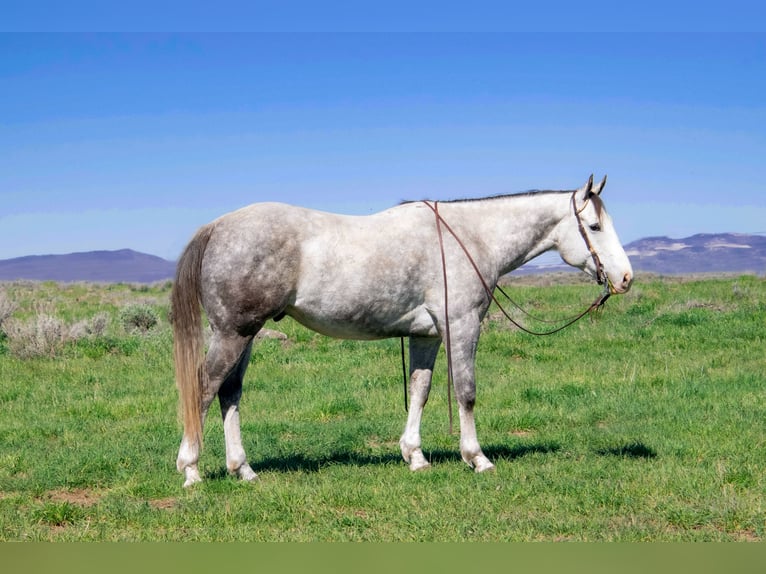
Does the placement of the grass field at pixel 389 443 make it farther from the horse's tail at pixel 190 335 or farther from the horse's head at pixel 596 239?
the horse's head at pixel 596 239

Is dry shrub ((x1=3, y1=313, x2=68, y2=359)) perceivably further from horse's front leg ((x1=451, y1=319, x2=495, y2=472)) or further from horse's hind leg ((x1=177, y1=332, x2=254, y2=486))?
horse's front leg ((x1=451, y1=319, x2=495, y2=472))

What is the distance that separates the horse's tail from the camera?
707 centimetres

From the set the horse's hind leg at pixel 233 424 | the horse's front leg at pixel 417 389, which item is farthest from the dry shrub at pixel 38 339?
the horse's front leg at pixel 417 389

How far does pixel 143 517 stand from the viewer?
6.34 metres

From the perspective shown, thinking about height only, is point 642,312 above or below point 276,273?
below

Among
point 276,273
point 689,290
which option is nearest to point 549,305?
point 689,290

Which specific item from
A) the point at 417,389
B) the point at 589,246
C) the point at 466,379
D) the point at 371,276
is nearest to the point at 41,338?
the point at 417,389

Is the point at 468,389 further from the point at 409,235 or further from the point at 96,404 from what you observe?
the point at 96,404

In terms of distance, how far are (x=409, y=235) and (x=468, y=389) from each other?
163 centimetres

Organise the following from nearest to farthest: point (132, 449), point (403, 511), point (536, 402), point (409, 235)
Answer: point (403, 511)
point (409, 235)
point (132, 449)
point (536, 402)

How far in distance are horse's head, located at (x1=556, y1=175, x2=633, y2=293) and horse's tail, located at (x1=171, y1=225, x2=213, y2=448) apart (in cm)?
370

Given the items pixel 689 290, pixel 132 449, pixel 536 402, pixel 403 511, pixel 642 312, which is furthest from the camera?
pixel 689 290

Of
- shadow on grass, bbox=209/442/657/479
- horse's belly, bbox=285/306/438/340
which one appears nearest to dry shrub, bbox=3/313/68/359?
shadow on grass, bbox=209/442/657/479

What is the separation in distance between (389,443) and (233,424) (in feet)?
7.75
